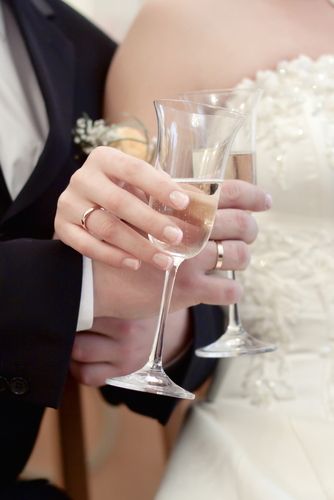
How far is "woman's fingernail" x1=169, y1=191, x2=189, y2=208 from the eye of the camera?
0.60 m

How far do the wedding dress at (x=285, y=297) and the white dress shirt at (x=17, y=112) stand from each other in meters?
0.37

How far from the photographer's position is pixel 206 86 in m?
1.15

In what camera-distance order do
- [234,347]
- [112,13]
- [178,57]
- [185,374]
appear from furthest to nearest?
[112,13] → [178,57] → [185,374] → [234,347]

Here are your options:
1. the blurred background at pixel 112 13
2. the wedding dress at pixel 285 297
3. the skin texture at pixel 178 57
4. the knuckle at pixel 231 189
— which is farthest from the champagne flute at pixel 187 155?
the blurred background at pixel 112 13

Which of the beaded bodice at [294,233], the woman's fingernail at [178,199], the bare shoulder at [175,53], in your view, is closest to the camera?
the woman's fingernail at [178,199]

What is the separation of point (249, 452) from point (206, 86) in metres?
0.65

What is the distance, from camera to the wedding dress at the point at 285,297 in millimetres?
965

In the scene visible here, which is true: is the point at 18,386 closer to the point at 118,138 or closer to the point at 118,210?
the point at 118,210

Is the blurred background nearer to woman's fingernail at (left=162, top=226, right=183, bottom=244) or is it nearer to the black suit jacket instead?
the black suit jacket

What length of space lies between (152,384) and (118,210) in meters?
0.19

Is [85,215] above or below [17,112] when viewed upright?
below

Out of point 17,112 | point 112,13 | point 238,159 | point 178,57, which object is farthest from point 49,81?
point 112,13

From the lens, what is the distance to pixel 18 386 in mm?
778

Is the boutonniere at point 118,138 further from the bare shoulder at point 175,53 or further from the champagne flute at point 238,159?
the champagne flute at point 238,159
